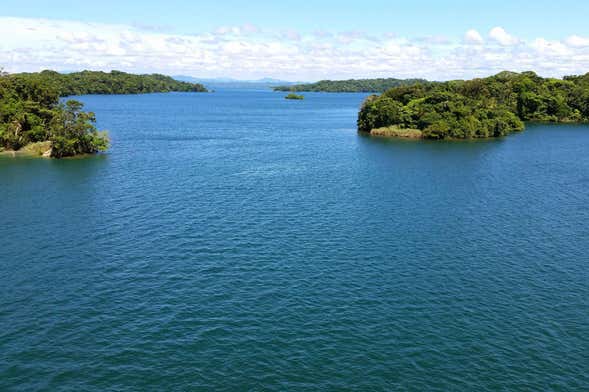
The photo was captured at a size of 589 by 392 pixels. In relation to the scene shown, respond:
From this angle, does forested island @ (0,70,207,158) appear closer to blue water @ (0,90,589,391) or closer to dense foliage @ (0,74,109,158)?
dense foliage @ (0,74,109,158)

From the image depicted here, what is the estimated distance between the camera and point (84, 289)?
54188 mm

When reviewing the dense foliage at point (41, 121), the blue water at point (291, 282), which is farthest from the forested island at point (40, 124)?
the blue water at point (291, 282)

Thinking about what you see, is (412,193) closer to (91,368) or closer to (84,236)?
(84,236)

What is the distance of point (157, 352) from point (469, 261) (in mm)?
39780

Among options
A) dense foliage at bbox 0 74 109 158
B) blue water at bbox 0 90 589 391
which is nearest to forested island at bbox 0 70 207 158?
dense foliage at bbox 0 74 109 158

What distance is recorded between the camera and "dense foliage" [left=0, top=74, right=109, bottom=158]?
127 meters

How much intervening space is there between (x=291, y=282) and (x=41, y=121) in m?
112

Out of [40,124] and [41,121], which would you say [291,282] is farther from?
[41,121]

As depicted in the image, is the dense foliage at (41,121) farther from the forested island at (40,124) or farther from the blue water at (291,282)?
the blue water at (291,282)

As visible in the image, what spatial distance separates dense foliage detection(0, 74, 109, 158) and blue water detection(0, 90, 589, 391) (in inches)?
751

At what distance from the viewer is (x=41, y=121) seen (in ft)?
454

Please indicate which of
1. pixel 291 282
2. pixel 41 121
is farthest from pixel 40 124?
pixel 291 282

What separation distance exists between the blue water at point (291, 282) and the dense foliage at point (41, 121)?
19.1 metres

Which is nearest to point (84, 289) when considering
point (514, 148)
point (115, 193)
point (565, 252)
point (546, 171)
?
point (115, 193)
